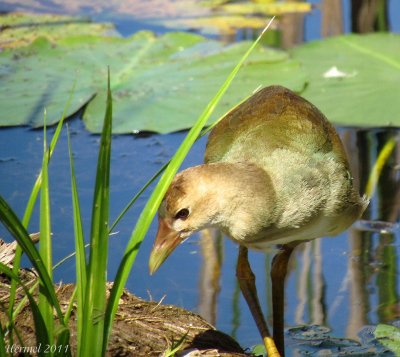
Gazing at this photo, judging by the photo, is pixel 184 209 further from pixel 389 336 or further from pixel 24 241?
pixel 389 336

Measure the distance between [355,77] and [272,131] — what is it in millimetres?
1996

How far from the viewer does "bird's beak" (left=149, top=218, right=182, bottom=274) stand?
2.59 m

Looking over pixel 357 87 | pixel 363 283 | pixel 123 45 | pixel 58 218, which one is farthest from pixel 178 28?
pixel 363 283

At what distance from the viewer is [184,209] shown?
2566 millimetres

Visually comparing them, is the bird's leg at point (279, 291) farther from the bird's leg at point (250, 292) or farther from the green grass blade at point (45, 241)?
the green grass blade at point (45, 241)

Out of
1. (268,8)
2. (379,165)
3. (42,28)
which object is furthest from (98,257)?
(268,8)

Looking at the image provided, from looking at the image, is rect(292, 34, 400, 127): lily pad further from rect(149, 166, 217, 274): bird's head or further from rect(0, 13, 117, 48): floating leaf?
rect(149, 166, 217, 274): bird's head

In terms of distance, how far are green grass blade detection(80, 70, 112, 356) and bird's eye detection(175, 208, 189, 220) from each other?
47cm

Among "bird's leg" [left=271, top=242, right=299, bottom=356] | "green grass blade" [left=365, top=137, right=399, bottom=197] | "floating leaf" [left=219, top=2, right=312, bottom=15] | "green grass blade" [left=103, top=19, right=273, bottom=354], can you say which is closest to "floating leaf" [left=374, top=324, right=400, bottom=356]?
"bird's leg" [left=271, top=242, right=299, bottom=356]

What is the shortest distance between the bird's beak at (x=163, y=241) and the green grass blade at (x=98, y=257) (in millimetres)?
452

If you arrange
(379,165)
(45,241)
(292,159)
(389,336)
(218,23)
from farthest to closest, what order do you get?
(218,23), (379,165), (389,336), (292,159), (45,241)

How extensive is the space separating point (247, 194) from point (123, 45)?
269 cm

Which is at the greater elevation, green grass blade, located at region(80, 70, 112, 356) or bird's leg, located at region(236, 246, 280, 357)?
green grass blade, located at region(80, 70, 112, 356)

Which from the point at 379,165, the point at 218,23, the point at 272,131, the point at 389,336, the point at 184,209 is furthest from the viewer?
the point at 218,23
